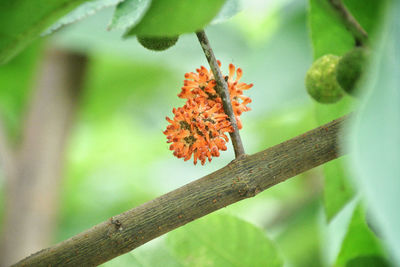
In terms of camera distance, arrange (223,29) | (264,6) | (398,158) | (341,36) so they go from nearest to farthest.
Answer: (398,158) < (341,36) < (223,29) < (264,6)

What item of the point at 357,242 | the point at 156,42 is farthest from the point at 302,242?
the point at 156,42

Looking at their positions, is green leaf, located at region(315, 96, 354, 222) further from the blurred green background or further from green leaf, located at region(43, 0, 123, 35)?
the blurred green background

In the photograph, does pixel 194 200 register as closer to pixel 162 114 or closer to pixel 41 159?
pixel 41 159

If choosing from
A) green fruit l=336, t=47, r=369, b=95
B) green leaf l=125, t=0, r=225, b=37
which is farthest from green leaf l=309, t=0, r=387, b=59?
green leaf l=125, t=0, r=225, b=37

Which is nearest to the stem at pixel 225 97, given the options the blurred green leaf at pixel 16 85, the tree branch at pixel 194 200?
the tree branch at pixel 194 200

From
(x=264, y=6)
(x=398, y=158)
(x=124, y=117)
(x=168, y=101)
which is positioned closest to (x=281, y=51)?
(x=264, y=6)

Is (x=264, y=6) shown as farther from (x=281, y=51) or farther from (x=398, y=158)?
(x=398, y=158)
